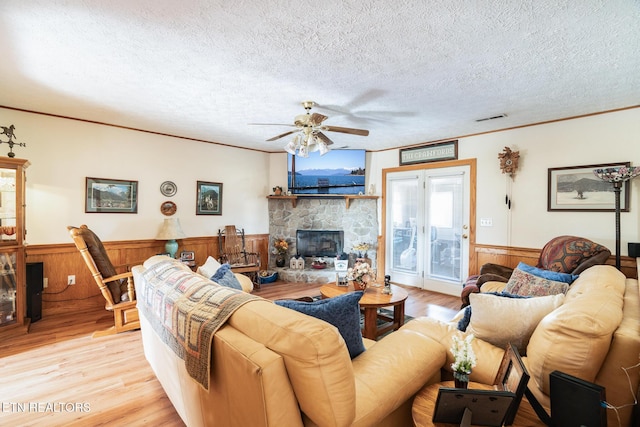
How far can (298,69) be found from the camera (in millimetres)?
2475

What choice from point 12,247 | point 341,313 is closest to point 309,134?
point 341,313

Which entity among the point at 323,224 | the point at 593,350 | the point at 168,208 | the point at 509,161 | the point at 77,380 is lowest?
the point at 77,380

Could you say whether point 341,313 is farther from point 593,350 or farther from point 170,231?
point 170,231

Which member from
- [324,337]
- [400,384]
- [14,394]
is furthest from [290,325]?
[14,394]

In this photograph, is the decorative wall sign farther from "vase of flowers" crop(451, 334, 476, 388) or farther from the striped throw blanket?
the striped throw blanket

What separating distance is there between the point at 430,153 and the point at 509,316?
387 cm

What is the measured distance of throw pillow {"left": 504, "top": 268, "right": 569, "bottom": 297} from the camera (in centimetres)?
242

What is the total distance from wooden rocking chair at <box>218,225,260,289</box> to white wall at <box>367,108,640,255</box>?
3.78 metres

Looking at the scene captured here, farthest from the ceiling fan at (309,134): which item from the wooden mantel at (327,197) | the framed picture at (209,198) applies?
the framed picture at (209,198)

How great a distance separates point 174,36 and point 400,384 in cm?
253

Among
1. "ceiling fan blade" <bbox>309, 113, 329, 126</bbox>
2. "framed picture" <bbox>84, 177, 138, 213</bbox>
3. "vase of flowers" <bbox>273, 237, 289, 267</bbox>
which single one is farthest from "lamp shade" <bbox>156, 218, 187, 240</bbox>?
"ceiling fan blade" <bbox>309, 113, 329, 126</bbox>

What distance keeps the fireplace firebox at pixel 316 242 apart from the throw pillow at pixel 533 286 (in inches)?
136

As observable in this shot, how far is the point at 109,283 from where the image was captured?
10.4ft

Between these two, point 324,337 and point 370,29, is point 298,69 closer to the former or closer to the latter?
point 370,29
